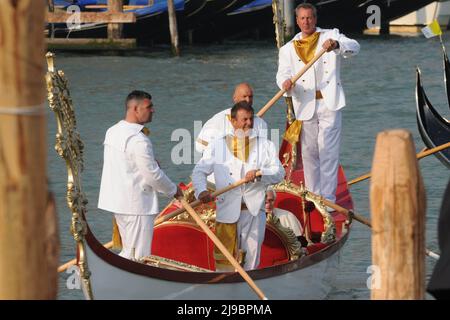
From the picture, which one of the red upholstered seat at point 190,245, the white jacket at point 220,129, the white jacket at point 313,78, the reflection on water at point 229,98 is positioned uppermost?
the white jacket at point 313,78

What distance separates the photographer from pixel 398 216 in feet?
14.8

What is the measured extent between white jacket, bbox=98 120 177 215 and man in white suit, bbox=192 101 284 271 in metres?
0.31

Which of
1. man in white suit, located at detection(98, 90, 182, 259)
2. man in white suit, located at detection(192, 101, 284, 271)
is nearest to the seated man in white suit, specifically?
man in white suit, located at detection(192, 101, 284, 271)

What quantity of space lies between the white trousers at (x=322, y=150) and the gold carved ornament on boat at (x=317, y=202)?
255 mm

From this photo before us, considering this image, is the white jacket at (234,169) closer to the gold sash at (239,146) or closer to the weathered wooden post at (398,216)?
the gold sash at (239,146)

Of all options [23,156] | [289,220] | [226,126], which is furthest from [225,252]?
[23,156]

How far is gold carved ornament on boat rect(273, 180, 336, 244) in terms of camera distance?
7.37 metres

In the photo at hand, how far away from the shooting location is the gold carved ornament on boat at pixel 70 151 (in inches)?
231

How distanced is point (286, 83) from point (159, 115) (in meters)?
8.64

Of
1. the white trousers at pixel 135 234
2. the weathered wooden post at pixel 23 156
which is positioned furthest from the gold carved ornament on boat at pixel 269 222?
the weathered wooden post at pixel 23 156
